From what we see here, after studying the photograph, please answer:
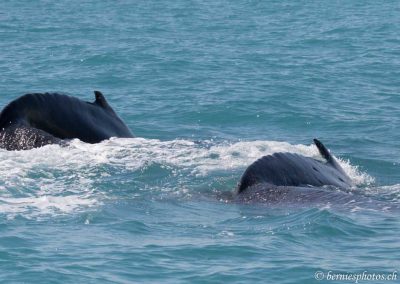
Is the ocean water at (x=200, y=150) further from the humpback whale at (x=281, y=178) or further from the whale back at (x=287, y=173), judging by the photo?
the whale back at (x=287, y=173)

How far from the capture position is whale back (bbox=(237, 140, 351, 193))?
48.4ft

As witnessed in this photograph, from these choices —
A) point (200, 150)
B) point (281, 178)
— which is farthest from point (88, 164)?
point (281, 178)

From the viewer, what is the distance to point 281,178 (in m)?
14.9

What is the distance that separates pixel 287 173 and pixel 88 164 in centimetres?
360

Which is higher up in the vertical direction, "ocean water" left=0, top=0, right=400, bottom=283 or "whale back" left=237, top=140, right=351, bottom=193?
"whale back" left=237, top=140, right=351, bottom=193

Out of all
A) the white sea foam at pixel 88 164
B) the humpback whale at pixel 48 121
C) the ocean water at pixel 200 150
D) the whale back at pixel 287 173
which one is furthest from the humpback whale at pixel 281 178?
the humpback whale at pixel 48 121

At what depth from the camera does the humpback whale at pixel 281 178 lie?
14555mm

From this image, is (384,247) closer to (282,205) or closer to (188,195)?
(282,205)

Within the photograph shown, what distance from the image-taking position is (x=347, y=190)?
51.1 ft

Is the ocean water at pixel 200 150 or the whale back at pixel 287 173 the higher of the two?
the whale back at pixel 287 173

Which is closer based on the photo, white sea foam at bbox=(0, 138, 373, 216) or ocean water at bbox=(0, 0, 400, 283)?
ocean water at bbox=(0, 0, 400, 283)

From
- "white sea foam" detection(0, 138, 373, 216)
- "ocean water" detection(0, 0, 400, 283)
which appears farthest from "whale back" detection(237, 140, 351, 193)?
"white sea foam" detection(0, 138, 373, 216)

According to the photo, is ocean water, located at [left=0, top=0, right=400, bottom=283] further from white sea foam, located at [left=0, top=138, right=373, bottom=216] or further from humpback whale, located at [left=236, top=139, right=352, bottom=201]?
humpback whale, located at [left=236, top=139, right=352, bottom=201]

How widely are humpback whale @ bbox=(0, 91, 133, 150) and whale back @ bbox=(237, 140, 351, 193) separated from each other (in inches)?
157
